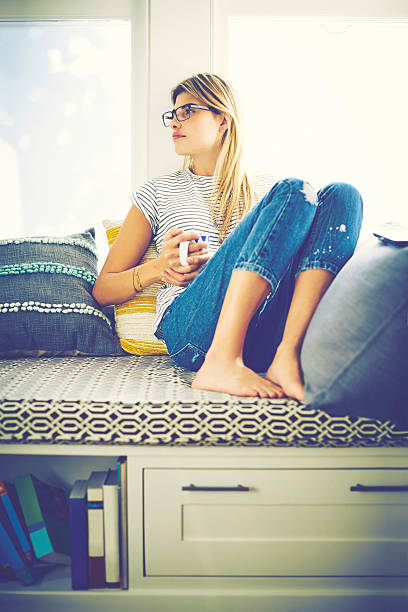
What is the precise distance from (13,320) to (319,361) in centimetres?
87

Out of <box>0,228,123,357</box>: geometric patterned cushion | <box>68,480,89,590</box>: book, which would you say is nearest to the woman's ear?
<box>0,228,123,357</box>: geometric patterned cushion

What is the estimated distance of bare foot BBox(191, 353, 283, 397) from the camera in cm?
94

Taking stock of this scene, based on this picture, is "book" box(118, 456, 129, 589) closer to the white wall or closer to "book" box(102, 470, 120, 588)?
"book" box(102, 470, 120, 588)

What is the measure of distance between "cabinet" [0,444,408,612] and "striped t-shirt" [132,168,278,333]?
482mm

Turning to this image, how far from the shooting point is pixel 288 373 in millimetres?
943

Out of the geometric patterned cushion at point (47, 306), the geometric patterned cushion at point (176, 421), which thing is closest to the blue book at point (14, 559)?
the geometric patterned cushion at point (176, 421)

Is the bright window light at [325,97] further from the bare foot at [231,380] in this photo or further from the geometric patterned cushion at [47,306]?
the bare foot at [231,380]

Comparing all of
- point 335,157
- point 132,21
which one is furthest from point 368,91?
point 132,21

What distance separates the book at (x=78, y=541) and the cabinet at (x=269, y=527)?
3cm

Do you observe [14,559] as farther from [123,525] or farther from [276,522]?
[276,522]

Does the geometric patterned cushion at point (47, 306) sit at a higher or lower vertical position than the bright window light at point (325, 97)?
lower

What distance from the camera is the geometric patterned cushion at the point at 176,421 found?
2.93 ft

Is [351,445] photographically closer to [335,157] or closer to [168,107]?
[335,157]

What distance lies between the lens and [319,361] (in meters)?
0.86
